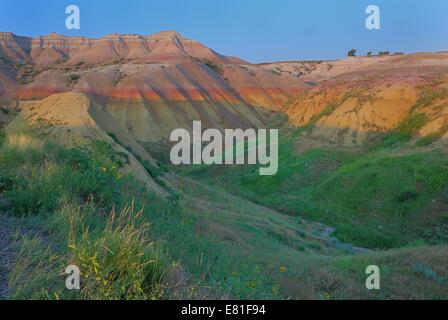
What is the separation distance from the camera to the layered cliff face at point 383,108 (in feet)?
88.9

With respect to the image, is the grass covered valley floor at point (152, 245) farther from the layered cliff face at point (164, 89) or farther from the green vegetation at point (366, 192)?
the layered cliff face at point (164, 89)

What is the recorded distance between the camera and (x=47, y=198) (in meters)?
5.62

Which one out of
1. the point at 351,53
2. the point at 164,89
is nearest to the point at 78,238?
the point at 164,89

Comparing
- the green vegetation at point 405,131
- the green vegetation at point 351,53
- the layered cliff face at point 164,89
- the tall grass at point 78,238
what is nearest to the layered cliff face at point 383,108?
the green vegetation at point 405,131

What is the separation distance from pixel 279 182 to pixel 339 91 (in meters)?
12.7

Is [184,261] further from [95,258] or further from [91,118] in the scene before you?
[91,118]

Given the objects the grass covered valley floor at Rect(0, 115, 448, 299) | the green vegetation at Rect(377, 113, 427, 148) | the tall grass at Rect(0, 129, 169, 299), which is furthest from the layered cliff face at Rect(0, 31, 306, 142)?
the tall grass at Rect(0, 129, 169, 299)

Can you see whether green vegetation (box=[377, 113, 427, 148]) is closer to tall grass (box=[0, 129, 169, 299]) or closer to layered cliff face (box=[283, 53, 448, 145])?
layered cliff face (box=[283, 53, 448, 145])

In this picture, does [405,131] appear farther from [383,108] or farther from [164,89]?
[164,89]

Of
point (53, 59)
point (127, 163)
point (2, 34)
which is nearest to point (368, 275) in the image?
point (127, 163)

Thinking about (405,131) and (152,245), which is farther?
(405,131)

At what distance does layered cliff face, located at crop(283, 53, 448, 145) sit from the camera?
27083mm

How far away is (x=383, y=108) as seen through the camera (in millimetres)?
29906

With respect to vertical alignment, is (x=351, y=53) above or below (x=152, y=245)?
above
